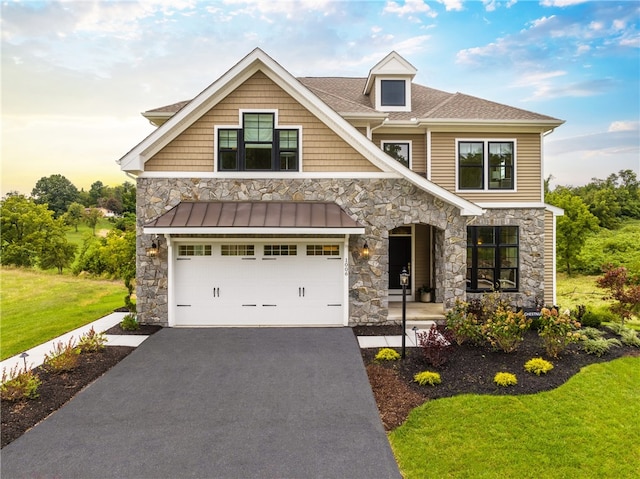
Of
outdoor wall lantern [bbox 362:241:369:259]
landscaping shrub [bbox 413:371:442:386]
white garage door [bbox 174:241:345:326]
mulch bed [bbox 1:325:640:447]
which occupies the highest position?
outdoor wall lantern [bbox 362:241:369:259]

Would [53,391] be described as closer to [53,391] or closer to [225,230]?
[53,391]

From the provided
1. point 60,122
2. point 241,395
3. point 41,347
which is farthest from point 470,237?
point 60,122

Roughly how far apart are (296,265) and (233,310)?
2310 millimetres

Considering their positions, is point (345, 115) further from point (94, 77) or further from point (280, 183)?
point (94, 77)

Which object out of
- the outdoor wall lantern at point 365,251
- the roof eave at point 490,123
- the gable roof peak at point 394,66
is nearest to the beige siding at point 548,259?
the roof eave at point 490,123

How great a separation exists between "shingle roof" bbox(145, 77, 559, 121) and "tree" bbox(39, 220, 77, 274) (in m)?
16.0

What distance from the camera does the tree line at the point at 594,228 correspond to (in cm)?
1784

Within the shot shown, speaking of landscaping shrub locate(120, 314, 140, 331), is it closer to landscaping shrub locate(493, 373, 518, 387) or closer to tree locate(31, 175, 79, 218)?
landscaping shrub locate(493, 373, 518, 387)

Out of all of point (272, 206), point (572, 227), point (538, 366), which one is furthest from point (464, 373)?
point (572, 227)

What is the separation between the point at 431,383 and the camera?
249 inches

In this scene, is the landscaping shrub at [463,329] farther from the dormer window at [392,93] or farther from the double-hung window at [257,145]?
the dormer window at [392,93]

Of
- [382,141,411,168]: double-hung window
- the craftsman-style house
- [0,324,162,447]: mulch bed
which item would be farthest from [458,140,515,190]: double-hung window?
[0,324,162,447]: mulch bed

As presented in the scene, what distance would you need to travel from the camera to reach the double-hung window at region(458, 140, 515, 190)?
12.1 metres

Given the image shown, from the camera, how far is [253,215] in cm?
966
